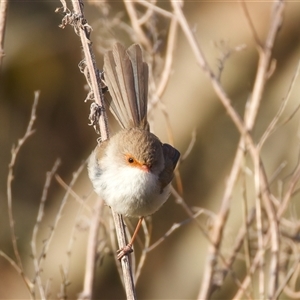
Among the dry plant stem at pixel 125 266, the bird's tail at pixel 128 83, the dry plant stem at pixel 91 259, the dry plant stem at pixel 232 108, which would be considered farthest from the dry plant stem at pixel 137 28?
the dry plant stem at pixel 125 266

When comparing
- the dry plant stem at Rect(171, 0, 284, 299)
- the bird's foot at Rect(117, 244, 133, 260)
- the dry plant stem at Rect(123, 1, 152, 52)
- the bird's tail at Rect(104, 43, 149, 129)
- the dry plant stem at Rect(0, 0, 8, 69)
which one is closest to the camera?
the dry plant stem at Rect(0, 0, 8, 69)

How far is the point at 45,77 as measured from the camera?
745 centimetres

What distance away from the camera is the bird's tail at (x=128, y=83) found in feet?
12.3

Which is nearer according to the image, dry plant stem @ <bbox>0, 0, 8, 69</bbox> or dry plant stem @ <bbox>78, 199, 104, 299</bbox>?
dry plant stem @ <bbox>0, 0, 8, 69</bbox>

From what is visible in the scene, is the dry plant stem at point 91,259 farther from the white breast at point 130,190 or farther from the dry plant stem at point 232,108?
the dry plant stem at point 232,108

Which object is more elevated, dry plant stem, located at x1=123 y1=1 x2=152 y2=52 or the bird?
dry plant stem, located at x1=123 y1=1 x2=152 y2=52

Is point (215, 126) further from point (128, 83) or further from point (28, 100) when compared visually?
point (128, 83)

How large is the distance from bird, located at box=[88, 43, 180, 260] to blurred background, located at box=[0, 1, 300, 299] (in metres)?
1.88

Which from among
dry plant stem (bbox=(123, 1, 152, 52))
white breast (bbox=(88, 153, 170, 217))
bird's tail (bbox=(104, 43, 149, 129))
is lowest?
white breast (bbox=(88, 153, 170, 217))

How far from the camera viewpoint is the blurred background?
6.38 meters

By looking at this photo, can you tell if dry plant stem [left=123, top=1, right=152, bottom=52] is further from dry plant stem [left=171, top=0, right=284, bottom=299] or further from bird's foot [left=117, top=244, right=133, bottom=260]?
bird's foot [left=117, top=244, right=133, bottom=260]

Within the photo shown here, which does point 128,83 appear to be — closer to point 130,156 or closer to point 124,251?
point 130,156

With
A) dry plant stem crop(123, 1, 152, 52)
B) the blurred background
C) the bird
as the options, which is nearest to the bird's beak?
the bird

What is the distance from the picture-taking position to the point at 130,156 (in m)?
3.38
